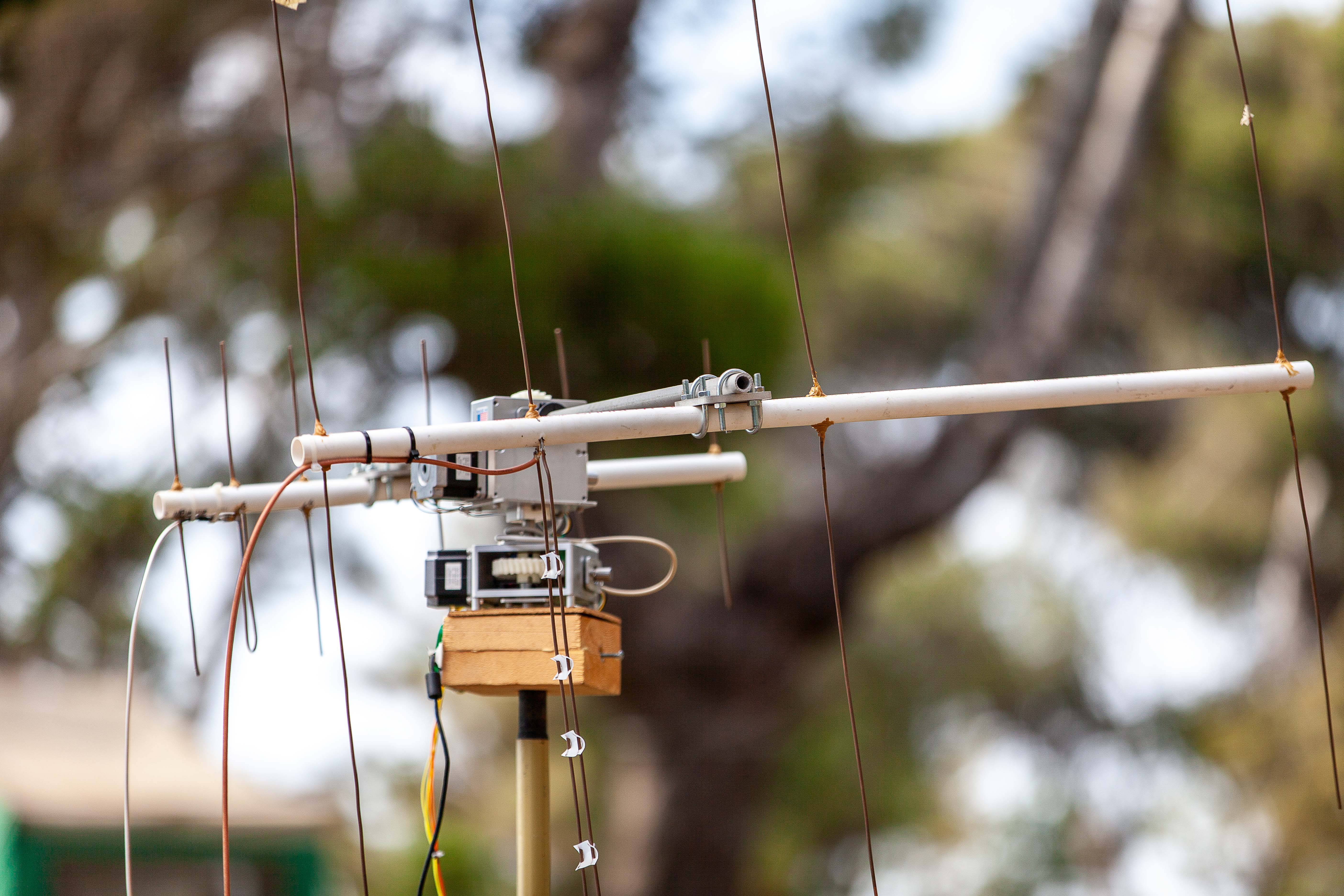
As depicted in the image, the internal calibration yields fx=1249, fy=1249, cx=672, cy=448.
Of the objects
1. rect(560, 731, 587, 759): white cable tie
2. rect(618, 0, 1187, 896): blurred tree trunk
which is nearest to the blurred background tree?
rect(618, 0, 1187, 896): blurred tree trunk

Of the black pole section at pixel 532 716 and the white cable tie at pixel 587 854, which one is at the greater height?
the black pole section at pixel 532 716

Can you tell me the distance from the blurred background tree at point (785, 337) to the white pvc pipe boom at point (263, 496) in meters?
1.83

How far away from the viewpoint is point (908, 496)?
4652 millimetres

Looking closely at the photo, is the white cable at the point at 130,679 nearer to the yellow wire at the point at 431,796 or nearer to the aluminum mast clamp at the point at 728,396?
the yellow wire at the point at 431,796

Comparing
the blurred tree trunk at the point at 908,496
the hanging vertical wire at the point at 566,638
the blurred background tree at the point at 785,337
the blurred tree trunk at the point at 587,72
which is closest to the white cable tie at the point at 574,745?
the hanging vertical wire at the point at 566,638

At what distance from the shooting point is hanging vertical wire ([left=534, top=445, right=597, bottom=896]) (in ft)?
3.84

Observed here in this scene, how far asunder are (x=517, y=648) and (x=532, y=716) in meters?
0.13

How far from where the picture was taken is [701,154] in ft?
18.2

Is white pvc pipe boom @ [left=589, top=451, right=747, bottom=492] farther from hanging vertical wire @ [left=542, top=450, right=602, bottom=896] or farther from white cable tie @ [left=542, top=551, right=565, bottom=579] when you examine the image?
white cable tie @ [left=542, top=551, right=565, bottom=579]

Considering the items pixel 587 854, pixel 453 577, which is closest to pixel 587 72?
pixel 453 577

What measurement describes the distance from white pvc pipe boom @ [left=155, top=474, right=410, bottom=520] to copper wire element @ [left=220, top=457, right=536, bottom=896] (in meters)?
0.27

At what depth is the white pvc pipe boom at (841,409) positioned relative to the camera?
117 cm

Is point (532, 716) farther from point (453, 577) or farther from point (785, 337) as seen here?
point (785, 337)

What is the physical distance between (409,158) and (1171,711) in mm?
6137
